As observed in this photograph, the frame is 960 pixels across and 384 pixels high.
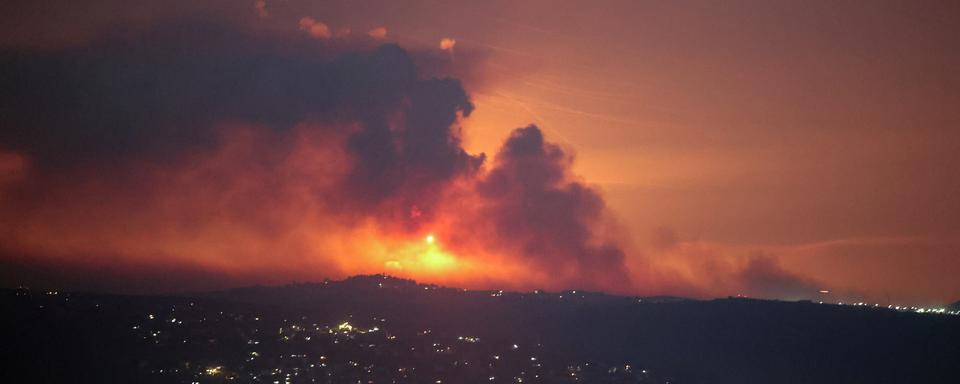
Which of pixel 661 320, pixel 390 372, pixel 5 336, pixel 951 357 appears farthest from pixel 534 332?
pixel 5 336

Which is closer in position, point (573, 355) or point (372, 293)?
point (573, 355)

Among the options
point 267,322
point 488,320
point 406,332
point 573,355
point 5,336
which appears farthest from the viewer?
point 488,320

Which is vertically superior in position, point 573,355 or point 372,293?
point 372,293

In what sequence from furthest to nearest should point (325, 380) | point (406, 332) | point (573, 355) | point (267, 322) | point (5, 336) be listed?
point (573, 355) < point (406, 332) < point (267, 322) < point (325, 380) < point (5, 336)

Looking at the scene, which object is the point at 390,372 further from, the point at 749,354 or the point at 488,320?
the point at 749,354

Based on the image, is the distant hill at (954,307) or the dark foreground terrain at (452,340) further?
the distant hill at (954,307)

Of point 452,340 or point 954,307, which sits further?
point 954,307

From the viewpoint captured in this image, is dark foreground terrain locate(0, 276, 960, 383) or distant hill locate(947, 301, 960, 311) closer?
dark foreground terrain locate(0, 276, 960, 383)
